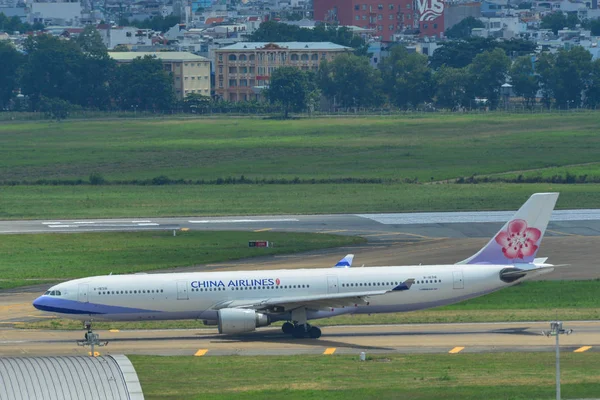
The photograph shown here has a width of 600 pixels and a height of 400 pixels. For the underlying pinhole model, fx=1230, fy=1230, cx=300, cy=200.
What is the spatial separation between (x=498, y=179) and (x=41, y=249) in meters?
68.0

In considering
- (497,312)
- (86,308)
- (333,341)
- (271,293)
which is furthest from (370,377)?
(497,312)

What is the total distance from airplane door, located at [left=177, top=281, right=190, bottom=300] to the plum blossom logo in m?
18.8

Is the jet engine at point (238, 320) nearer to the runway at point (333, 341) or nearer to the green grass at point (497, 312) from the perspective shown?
the runway at point (333, 341)

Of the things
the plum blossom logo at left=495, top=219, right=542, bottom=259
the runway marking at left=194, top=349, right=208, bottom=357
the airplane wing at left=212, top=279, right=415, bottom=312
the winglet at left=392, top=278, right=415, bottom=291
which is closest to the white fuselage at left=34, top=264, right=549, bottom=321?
the airplane wing at left=212, top=279, right=415, bottom=312

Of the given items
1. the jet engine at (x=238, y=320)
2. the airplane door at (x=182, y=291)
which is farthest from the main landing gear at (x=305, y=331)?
the airplane door at (x=182, y=291)

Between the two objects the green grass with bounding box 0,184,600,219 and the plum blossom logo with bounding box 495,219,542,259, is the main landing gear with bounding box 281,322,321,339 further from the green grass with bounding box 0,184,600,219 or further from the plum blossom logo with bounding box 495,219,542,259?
the green grass with bounding box 0,184,600,219

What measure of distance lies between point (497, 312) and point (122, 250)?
38.1 metres

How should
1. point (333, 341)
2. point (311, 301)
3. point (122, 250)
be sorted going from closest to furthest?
point (311, 301) < point (333, 341) < point (122, 250)

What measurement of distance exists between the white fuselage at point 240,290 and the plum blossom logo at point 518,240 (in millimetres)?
2337

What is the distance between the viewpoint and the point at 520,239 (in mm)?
73875

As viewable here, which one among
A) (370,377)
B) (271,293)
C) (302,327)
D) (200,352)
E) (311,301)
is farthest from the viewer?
(271,293)

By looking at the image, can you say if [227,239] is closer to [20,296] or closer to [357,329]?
[20,296]

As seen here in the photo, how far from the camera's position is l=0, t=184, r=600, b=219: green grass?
428 feet

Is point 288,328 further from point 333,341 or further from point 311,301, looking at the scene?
point 333,341
